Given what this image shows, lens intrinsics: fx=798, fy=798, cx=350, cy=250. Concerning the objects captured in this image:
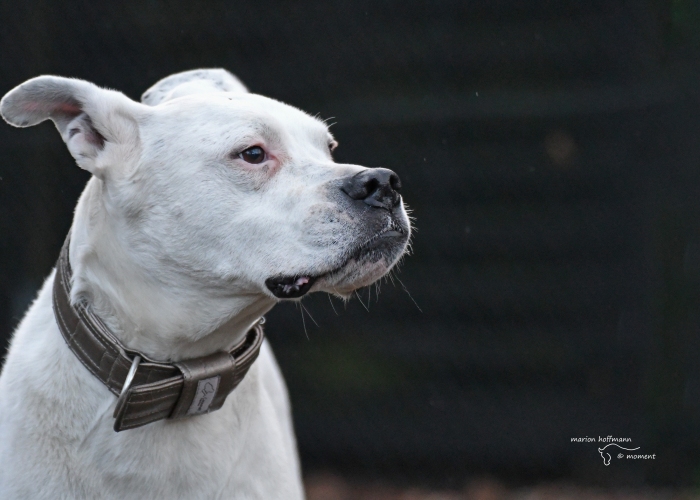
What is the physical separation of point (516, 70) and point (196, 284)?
3164 millimetres

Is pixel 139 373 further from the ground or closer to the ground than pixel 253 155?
closer to the ground

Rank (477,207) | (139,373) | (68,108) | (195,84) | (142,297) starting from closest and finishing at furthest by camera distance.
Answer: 1. (139,373)
2. (142,297)
3. (68,108)
4. (195,84)
5. (477,207)

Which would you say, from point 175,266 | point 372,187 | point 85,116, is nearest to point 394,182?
point 372,187

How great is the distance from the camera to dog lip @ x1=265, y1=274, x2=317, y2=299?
222cm

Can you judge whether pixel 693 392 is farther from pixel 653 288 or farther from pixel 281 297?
pixel 281 297

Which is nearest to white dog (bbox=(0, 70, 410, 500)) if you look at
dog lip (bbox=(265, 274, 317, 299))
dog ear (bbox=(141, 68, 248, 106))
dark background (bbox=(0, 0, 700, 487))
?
dog lip (bbox=(265, 274, 317, 299))

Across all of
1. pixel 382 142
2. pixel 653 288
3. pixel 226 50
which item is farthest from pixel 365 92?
pixel 653 288

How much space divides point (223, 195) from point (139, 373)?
55cm

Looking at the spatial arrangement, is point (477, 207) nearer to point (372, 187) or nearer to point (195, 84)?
point (195, 84)

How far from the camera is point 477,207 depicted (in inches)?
196

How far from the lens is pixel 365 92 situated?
16.3 feet

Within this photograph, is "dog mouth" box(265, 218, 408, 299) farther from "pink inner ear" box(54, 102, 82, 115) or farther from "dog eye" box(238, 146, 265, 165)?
"pink inner ear" box(54, 102, 82, 115)

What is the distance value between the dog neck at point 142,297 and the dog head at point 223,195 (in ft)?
0.04
